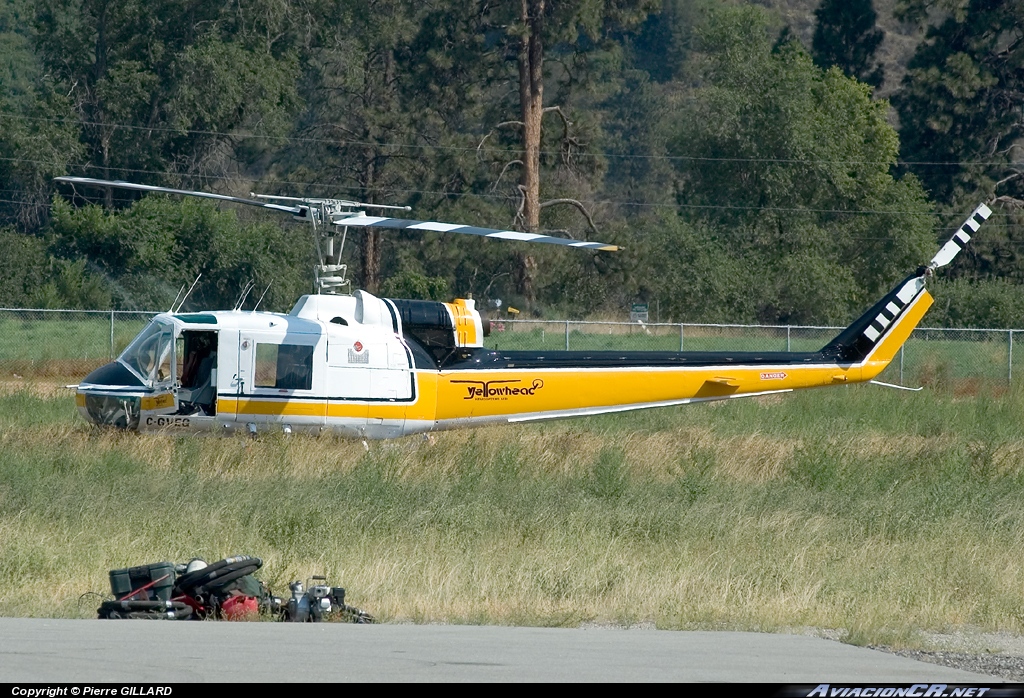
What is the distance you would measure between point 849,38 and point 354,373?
53.0 m

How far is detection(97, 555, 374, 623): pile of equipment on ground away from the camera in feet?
24.3

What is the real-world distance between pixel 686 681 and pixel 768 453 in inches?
450

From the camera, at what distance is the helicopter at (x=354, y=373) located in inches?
580

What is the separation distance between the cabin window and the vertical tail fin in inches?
280

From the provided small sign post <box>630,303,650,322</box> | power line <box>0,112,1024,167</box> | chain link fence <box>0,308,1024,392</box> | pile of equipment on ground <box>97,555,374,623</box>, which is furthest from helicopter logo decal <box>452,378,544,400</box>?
power line <box>0,112,1024,167</box>

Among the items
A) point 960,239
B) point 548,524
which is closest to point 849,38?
point 960,239

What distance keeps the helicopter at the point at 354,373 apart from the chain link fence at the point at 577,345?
35.6 ft

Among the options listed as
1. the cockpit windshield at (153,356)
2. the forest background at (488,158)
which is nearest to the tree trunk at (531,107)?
the forest background at (488,158)

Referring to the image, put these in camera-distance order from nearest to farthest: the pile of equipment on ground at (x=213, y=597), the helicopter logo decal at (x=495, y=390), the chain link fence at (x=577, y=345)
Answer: the pile of equipment on ground at (x=213, y=597) → the helicopter logo decal at (x=495, y=390) → the chain link fence at (x=577, y=345)

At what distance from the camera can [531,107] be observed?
43.0m

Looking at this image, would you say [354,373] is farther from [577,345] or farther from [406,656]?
[577,345]

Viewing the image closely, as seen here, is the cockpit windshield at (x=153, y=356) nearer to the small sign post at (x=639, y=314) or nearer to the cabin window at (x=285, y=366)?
the cabin window at (x=285, y=366)

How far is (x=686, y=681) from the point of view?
17.8 feet

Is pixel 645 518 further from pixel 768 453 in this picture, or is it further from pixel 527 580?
A: pixel 768 453
